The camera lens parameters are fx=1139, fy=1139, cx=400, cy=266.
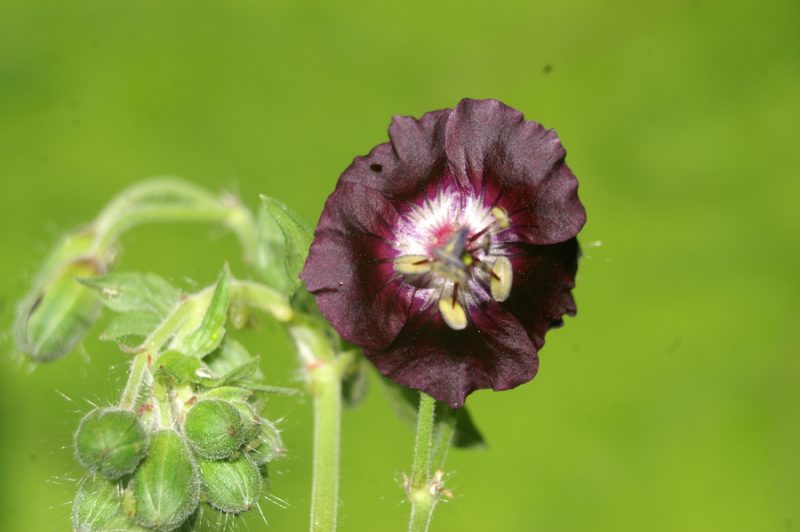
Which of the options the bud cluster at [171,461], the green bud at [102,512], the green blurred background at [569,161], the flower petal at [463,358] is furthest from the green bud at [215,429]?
the green blurred background at [569,161]

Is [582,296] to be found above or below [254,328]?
above

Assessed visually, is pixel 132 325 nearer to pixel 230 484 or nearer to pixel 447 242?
pixel 230 484

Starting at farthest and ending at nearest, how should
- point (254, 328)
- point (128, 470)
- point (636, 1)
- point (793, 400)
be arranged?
point (636, 1)
point (793, 400)
point (254, 328)
point (128, 470)

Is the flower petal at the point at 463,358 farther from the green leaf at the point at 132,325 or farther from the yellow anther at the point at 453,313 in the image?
the green leaf at the point at 132,325

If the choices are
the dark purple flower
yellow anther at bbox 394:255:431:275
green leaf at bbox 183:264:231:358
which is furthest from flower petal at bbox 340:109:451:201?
green leaf at bbox 183:264:231:358

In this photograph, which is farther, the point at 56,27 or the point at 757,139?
the point at 56,27

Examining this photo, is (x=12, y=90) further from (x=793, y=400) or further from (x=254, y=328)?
(x=793, y=400)

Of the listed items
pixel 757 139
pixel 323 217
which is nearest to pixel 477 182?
pixel 323 217
